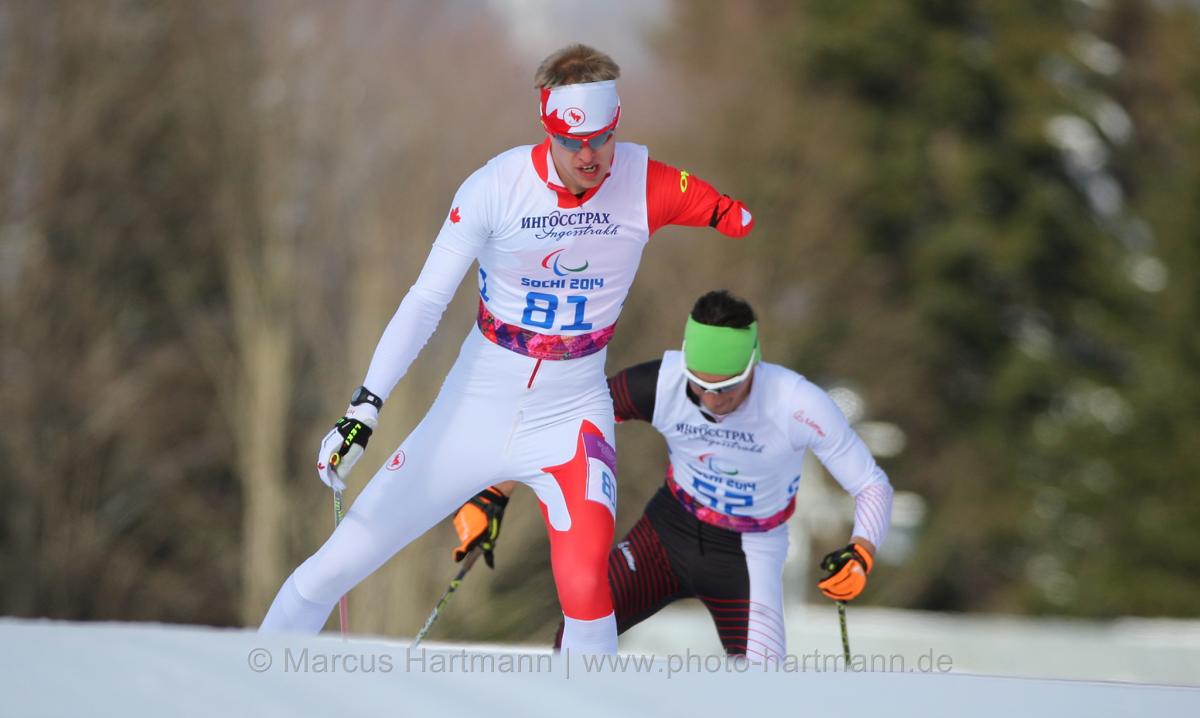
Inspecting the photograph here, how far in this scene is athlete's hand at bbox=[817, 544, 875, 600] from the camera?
408 cm

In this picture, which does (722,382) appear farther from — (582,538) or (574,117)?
(574,117)

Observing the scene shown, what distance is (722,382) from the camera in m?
4.18

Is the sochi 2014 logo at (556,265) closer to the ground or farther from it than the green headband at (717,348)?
farther from it

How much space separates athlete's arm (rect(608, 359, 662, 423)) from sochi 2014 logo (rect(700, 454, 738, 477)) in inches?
8.6

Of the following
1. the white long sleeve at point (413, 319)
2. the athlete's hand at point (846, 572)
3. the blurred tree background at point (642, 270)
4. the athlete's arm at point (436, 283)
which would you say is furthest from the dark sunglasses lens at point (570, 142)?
the blurred tree background at point (642, 270)

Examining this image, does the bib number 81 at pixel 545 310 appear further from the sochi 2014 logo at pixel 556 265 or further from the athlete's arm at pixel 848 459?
the athlete's arm at pixel 848 459

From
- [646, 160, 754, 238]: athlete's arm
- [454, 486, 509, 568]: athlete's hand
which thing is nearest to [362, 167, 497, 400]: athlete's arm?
[646, 160, 754, 238]: athlete's arm

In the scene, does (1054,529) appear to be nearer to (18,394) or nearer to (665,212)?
(18,394)

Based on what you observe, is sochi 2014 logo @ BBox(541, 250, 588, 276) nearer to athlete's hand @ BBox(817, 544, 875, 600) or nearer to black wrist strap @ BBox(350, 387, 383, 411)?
black wrist strap @ BBox(350, 387, 383, 411)

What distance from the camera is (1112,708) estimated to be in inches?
110

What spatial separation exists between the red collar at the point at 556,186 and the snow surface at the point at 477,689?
132 centimetres

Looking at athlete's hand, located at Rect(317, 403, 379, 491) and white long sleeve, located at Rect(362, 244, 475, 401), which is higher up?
white long sleeve, located at Rect(362, 244, 475, 401)

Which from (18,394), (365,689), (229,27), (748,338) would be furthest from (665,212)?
(229,27)

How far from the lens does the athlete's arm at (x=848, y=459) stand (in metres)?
4.26
